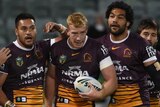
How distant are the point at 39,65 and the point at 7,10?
21.7ft

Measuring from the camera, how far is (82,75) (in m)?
6.61

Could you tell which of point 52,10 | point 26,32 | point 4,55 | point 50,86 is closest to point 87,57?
point 50,86

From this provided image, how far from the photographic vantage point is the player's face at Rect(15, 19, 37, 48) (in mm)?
6750

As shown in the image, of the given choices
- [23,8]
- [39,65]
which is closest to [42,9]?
[23,8]

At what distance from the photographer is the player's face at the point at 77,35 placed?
21.3 feet

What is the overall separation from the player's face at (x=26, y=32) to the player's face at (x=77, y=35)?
49 cm

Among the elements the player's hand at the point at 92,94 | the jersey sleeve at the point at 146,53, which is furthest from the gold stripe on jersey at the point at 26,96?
the jersey sleeve at the point at 146,53

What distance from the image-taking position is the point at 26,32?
6742 mm

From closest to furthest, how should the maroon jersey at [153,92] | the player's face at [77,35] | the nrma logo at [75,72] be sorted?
1. the player's face at [77,35]
2. the nrma logo at [75,72]
3. the maroon jersey at [153,92]

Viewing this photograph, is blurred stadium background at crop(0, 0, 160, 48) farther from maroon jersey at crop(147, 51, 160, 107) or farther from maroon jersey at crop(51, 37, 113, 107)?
maroon jersey at crop(51, 37, 113, 107)

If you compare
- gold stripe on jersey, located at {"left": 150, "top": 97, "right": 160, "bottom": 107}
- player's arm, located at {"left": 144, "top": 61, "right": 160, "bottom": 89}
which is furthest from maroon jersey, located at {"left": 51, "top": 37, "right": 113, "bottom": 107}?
gold stripe on jersey, located at {"left": 150, "top": 97, "right": 160, "bottom": 107}

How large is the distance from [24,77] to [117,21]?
4.42ft

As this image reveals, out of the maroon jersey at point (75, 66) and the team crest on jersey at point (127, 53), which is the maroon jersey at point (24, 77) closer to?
the maroon jersey at point (75, 66)

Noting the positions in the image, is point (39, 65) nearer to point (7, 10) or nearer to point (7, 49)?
point (7, 49)
